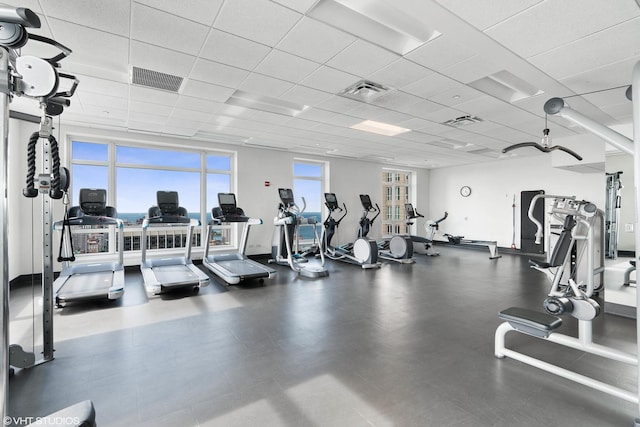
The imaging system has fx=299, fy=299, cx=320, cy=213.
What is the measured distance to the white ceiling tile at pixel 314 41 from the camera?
110 inches

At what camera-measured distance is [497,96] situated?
444 centimetres

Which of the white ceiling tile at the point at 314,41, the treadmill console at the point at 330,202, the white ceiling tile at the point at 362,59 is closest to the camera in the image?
the white ceiling tile at the point at 314,41

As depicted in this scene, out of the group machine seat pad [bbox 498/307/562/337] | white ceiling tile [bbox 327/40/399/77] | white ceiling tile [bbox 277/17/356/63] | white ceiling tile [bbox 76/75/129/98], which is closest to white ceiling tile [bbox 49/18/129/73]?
white ceiling tile [bbox 76/75/129/98]

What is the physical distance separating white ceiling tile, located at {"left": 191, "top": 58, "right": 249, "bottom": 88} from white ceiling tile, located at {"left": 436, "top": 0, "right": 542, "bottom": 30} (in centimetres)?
239

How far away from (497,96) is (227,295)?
5186 millimetres

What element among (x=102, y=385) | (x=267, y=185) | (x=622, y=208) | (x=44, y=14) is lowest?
(x=102, y=385)

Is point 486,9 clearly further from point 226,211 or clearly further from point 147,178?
point 147,178

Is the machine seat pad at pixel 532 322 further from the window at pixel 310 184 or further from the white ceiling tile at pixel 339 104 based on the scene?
the window at pixel 310 184

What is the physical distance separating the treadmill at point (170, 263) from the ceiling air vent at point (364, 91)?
376 centimetres

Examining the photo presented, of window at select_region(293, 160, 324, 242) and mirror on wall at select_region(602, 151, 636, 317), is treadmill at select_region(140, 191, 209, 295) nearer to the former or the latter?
window at select_region(293, 160, 324, 242)

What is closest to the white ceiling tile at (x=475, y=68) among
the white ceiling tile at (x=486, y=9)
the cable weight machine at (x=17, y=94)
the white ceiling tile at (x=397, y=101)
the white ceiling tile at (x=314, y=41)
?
the white ceiling tile at (x=486, y=9)

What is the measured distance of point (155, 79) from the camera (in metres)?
3.90

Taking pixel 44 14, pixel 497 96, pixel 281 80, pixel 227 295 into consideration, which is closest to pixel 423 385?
pixel 227 295

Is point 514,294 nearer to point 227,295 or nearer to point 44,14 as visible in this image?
point 227,295
